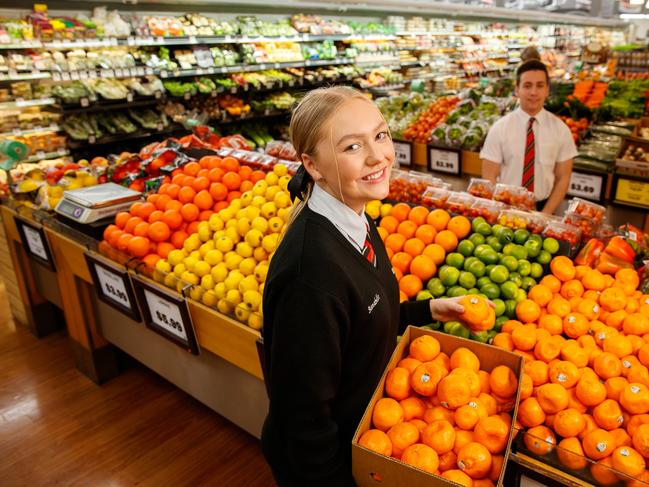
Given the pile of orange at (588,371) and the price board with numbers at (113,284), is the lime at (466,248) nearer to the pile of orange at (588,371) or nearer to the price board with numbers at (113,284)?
the pile of orange at (588,371)

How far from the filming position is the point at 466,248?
2021 millimetres

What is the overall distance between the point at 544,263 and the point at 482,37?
10.6 meters

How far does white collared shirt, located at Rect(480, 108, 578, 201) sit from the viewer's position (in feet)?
10.5

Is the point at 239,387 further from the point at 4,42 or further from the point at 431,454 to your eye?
the point at 4,42

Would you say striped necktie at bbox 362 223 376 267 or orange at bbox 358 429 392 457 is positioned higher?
striped necktie at bbox 362 223 376 267

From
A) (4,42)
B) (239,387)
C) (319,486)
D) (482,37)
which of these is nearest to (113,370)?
(239,387)

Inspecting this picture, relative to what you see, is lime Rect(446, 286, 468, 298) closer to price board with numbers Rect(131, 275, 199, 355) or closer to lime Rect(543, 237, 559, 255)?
lime Rect(543, 237, 559, 255)

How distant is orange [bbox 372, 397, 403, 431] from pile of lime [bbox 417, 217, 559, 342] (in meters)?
0.54

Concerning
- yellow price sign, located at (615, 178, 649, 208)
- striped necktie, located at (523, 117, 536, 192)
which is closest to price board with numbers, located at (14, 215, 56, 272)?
striped necktie, located at (523, 117, 536, 192)

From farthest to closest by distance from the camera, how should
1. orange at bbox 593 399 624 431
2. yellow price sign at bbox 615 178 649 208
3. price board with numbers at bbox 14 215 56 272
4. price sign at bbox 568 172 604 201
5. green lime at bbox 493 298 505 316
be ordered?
price sign at bbox 568 172 604 201
yellow price sign at bbox 615 178 649 208
price board with numbers at bbox 14 215 56 272
green lime at bbox 493 298 505 316
orange at bbox 593 399 624 431

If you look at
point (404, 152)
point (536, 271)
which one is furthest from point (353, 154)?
point (404, 152)

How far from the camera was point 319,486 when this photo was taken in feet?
3.89

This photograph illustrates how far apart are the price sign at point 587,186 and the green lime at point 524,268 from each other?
90.2 inches

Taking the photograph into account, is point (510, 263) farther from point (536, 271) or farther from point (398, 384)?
point (398, 384)
